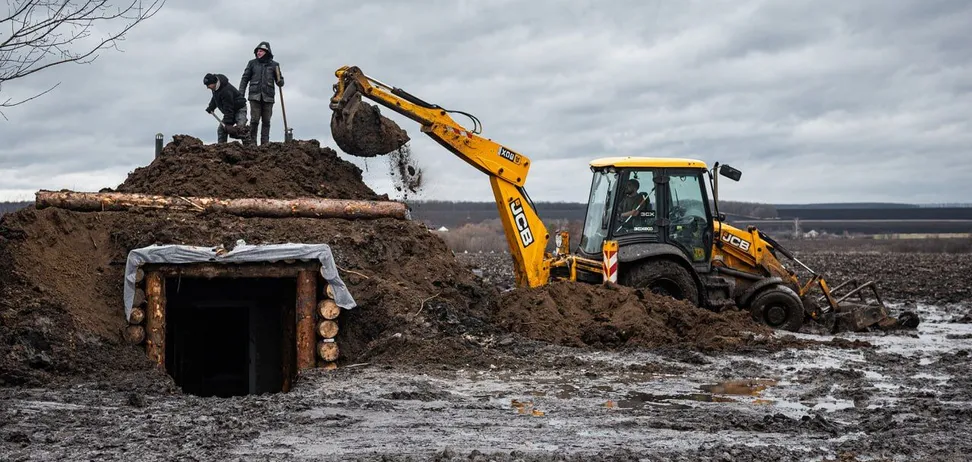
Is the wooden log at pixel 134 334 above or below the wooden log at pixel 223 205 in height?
below

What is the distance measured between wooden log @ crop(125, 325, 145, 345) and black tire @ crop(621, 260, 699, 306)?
6.95 m

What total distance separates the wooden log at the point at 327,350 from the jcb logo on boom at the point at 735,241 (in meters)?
6.94

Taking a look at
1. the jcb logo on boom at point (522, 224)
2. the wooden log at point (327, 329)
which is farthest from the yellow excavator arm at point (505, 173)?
the wooden log at point (327, 329)

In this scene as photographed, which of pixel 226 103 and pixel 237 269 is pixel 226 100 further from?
pixel 237 269

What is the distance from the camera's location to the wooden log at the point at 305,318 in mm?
13227

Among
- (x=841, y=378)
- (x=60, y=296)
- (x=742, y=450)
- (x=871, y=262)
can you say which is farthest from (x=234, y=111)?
(x=871, y=262)

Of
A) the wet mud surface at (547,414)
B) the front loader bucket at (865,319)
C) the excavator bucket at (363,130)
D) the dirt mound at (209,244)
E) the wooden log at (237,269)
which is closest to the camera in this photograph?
the wet mud surface at (547,414)

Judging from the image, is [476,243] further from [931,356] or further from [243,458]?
[243,458]

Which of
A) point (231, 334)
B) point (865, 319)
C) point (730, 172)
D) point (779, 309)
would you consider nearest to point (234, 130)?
point (231, 334)

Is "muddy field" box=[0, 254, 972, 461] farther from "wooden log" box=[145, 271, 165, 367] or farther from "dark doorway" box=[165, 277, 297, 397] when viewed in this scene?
"dark doorway" box=[165, 277, 297, 397]

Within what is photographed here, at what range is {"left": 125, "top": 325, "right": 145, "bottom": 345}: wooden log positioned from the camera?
12.6 metres

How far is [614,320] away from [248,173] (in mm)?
5345

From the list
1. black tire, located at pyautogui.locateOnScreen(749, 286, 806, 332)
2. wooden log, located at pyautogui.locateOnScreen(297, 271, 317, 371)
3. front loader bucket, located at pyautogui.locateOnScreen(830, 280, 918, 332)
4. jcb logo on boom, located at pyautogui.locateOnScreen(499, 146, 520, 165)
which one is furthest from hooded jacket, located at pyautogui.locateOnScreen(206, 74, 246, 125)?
front loader bucket, located at pyautogui.locateOnScreen(830, 280, 918, 332)

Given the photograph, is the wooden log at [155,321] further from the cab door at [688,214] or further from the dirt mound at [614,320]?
the cab door at [688,214]
